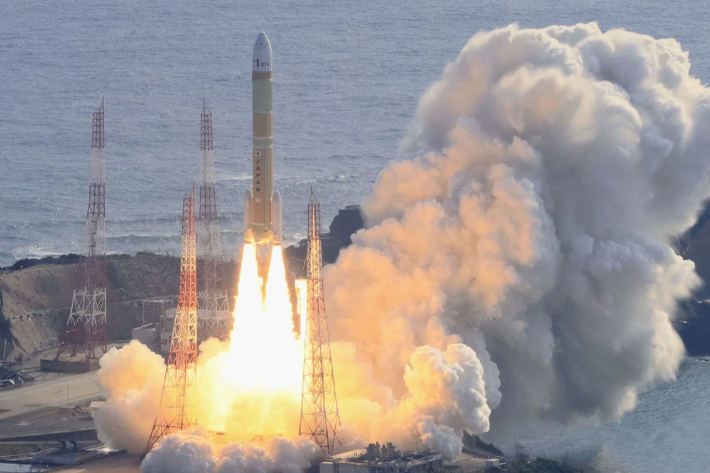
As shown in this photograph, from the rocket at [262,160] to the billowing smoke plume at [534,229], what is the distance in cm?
601

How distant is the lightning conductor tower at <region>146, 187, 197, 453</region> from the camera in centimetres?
8550

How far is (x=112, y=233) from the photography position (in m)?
142

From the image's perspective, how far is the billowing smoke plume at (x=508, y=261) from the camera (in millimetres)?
86500

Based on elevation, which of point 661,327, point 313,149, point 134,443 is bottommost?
point 134,443

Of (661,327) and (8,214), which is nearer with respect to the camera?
(661,327)

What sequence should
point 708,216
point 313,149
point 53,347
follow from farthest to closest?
point 313,149, point 708,216, point 53,347

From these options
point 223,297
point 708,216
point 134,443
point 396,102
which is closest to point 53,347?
point 223,297

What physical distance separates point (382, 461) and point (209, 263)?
95.2ft

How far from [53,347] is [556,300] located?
2868 cm

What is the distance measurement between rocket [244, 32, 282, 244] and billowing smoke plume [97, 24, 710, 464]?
175 inches

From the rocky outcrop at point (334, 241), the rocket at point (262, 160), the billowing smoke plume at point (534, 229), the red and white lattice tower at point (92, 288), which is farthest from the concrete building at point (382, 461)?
the rocky outcrop at point (334, 241)

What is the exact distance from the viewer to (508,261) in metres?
91.2

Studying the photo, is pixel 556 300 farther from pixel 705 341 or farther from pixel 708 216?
pixel 708 216

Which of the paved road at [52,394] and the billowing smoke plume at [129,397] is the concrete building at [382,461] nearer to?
the billowing smoke plume at [129,397]
